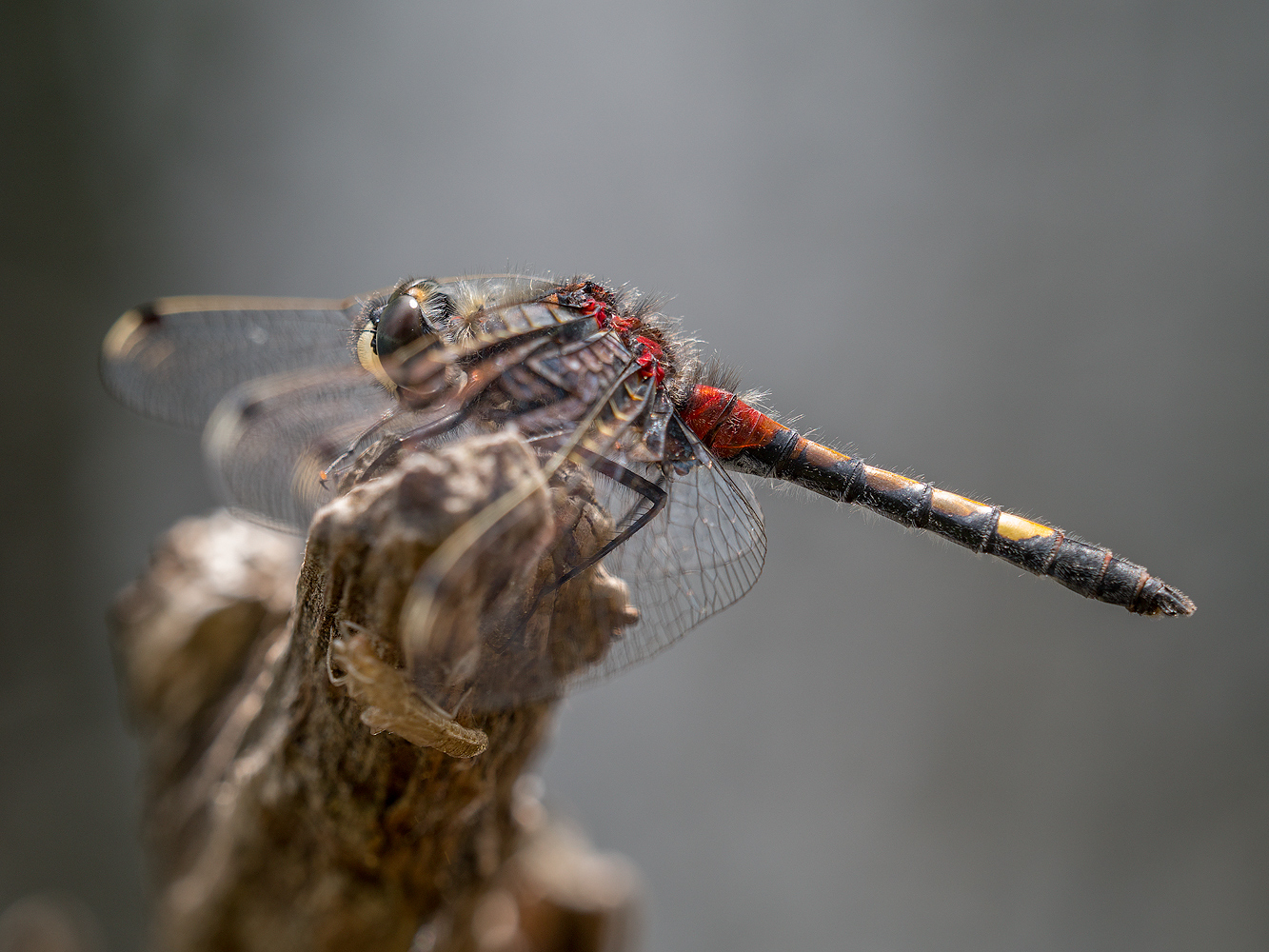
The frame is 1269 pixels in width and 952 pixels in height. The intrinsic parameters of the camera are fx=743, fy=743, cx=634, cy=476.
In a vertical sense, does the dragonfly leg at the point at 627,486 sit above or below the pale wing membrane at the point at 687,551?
above

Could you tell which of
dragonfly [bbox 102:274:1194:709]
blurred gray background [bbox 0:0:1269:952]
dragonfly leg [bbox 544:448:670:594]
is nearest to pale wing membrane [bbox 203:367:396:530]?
dragonfly [bbox 102:274:1194:709]

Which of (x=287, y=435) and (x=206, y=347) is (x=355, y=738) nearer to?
(x=287, y=435)

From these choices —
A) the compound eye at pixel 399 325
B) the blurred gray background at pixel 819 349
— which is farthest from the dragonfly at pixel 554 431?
the blurred gray background at pixel 819 349

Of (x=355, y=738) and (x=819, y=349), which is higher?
(x=819, y=349)

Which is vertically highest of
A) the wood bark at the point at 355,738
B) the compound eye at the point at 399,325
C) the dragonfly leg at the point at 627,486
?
the compound eye at the point at 399,325

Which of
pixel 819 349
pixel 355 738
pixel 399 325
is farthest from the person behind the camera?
pixel 819 349

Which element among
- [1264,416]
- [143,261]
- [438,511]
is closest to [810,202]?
[1264,416]

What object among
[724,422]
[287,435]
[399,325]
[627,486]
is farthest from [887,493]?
[287,435]

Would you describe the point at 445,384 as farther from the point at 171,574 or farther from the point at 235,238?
the point at 235,238

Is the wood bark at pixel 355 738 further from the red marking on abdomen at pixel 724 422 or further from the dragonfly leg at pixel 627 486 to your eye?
the red marking on abdomen at pixel 724 422
